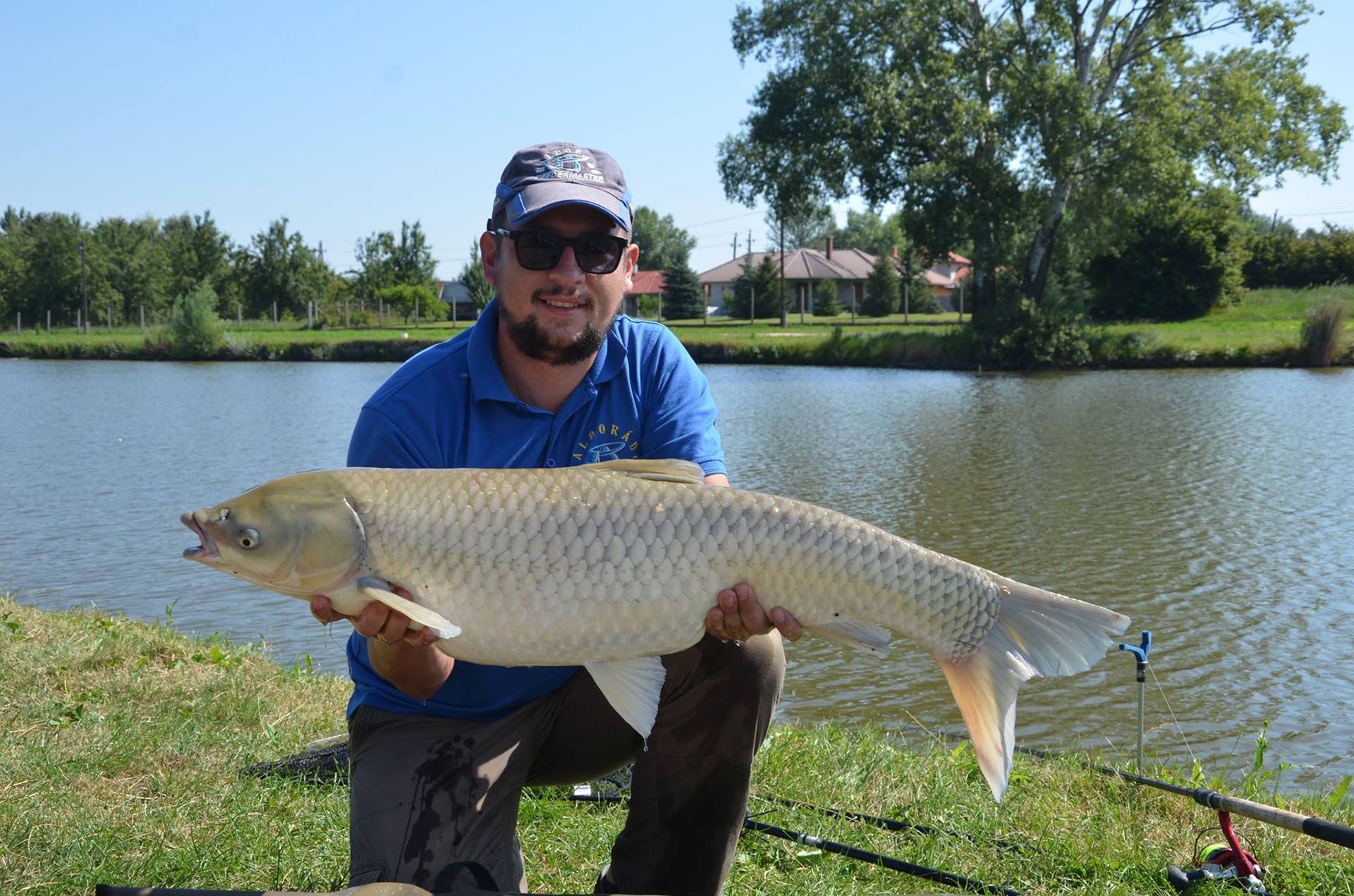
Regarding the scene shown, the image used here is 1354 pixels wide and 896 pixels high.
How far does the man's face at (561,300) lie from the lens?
2.76 metres

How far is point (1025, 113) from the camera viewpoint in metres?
25.3

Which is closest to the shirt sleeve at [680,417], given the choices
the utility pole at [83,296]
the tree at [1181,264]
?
the tree at [1181,264]

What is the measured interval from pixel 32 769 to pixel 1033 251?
2714 cm

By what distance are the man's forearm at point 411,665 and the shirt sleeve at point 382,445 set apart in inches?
15.4

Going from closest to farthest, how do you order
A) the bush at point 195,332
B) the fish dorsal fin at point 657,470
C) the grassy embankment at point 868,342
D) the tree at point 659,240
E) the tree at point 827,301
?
the fish dorsal fin at point 657,470 < the grassy embankment at point 868,342 < the bush at point 195,332 < the tree at point 827,301 < the tree at point 659,240

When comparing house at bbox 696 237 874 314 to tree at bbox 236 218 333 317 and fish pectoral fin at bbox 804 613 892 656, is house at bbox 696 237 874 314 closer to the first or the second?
tree at bbox 236 218 333 317

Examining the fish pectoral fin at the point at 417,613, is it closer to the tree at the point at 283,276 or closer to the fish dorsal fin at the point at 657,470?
the fish dorsal fin at the point at 657,470

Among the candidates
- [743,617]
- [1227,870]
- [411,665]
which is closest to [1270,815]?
[1227,870]

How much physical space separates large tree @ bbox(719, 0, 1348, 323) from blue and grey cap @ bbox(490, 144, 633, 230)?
24.2 meters

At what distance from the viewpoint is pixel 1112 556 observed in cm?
863

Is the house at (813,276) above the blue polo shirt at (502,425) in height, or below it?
above

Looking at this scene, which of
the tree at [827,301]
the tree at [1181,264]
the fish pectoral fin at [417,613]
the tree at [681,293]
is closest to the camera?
the fish pectoral fin at [417,613]

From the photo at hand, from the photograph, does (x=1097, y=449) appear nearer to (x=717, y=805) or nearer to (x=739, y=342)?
(x=717, y=805)

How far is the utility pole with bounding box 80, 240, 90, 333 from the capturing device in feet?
185
